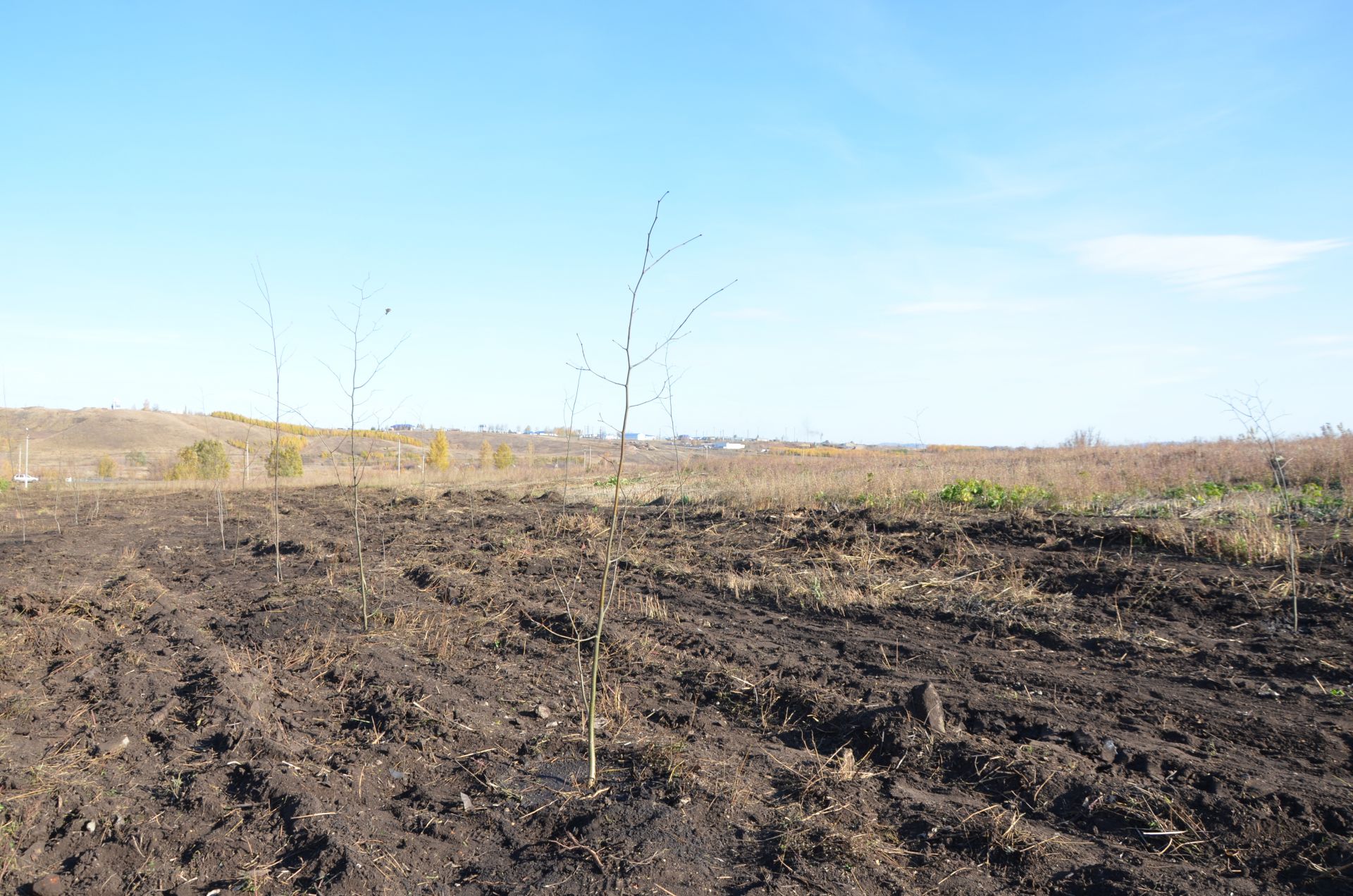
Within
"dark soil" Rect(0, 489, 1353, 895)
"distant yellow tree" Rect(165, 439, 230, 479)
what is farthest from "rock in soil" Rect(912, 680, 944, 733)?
"distant yellow tree" Rect(165, 439, 230, 479)

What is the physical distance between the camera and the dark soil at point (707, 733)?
111 inches

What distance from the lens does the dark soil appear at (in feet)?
9.23

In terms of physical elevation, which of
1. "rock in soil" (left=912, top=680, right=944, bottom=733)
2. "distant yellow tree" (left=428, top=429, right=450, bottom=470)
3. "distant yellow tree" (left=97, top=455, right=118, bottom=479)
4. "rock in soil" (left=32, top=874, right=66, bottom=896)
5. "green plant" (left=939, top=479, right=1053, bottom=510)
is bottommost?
"rock in soil" (left=32, top=874, right=66, bottom=896)

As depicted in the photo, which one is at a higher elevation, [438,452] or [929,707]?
[438,452]

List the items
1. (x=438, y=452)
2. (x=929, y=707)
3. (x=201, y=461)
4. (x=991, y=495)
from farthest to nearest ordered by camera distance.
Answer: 1. (x=438, y=452)
2. (x=201, y=461)
3. (x=991, y=495)
4. (x=929, y=707)

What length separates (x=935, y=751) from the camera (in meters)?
3.77

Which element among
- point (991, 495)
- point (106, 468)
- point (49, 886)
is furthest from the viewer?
point (106, 468)

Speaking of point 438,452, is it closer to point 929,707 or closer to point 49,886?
point 929,707

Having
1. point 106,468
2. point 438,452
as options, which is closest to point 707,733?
point 438,452

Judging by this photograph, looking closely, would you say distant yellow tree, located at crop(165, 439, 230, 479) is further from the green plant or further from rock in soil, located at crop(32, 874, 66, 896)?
rock in soil, located at crop(32, 874, 66, 896)

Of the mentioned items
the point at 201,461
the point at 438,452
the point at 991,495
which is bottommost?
the point at 991,495

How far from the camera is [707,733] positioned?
418cm

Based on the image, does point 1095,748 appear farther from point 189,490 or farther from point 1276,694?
point 189,490

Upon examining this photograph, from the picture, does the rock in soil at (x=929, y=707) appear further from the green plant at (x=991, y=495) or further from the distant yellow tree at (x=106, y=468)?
the distant yellow tree at (x=106, y=468)
